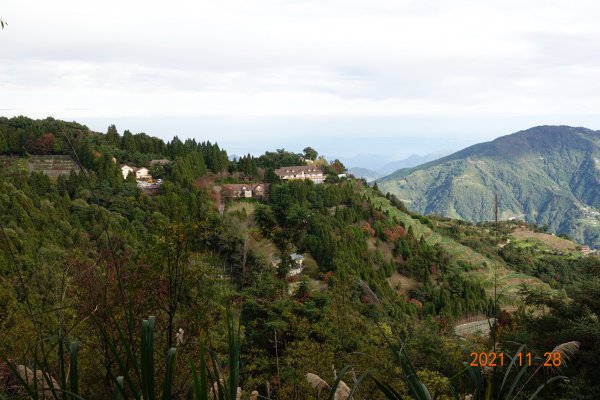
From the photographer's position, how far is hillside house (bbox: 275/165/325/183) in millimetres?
45875

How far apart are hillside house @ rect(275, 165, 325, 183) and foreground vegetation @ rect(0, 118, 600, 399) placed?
222 cm

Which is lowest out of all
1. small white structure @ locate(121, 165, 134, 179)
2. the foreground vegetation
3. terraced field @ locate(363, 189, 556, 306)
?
terraced field @ locate(363, 189, 556, 306)

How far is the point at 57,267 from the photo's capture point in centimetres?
1449

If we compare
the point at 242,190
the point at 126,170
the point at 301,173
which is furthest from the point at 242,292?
the point at 301,173

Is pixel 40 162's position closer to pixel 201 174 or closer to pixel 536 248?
pixel 201 174

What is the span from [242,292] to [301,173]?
126 ft

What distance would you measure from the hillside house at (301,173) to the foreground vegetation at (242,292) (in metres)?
2.22

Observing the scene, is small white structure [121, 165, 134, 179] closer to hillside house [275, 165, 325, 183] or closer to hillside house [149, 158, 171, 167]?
hillside house [149, 158, 171, 167]

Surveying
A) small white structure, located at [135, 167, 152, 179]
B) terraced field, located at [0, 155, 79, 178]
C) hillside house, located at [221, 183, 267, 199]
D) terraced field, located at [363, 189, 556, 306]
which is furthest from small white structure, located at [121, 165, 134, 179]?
terraced field, located at [363, 189, 556, 306]

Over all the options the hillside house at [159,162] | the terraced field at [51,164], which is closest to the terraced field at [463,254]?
the hillside house at [159,162]

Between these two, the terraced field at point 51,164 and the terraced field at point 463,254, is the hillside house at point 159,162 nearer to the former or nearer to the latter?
the terraced field at point 51,164

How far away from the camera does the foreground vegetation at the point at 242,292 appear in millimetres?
1715

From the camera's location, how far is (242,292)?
28.9 ft

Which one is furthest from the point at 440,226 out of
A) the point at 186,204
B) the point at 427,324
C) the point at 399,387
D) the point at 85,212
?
the point at 399,387
